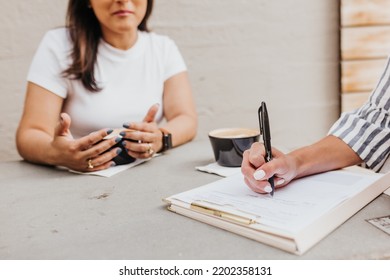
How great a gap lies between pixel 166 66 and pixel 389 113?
0.84 metres

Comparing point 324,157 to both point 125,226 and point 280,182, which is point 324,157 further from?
point 125,226

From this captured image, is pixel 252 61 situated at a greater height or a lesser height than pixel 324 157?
greater

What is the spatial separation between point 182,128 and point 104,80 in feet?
1.06

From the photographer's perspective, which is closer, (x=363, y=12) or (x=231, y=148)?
(x=231, y=148)

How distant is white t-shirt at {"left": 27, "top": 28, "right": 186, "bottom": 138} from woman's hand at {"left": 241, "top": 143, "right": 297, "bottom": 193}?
2.33 ft

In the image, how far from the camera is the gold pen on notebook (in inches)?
23.9

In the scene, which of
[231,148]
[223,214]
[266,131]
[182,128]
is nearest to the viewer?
[223,214]

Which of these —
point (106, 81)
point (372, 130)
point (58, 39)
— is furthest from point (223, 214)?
point (58, 39)

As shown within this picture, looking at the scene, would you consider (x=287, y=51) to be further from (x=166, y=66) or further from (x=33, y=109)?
(x=33, y=109)

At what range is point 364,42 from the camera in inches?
78.0

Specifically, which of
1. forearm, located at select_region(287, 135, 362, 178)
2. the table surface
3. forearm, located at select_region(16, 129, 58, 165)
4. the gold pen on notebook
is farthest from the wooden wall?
the gold pen on notebook

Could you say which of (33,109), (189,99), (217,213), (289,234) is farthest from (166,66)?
(289,234)

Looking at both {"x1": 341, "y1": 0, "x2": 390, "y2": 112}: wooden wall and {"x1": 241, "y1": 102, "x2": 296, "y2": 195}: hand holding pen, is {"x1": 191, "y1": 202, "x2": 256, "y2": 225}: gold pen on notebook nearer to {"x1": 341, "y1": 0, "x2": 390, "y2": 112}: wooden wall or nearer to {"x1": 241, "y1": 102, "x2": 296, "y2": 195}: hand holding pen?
{"x1": 241, "y1": 102, "x2": 296, "y2": 195}: hand holding pen

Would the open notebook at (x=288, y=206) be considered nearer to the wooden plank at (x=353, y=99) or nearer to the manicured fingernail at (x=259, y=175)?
the manicured fingernail at (x=259, y=175)
